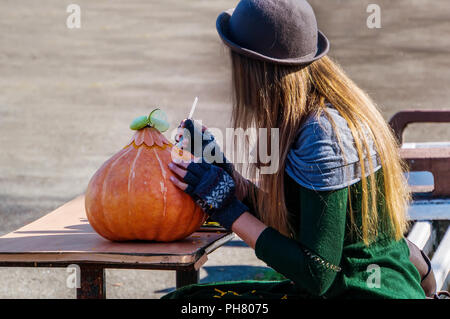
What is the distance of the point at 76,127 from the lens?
8.12 m

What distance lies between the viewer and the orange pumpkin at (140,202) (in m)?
2.23

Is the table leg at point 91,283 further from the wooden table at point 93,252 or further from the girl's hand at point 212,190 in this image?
the girl's hand at point 212,190

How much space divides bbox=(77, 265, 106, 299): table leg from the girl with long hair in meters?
0.27

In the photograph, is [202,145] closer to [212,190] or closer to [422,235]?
[212,190]

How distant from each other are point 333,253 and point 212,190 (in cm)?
43

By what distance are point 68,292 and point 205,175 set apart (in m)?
2.50

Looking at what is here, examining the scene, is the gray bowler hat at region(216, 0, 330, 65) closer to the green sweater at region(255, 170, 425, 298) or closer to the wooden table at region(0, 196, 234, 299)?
the green sweater at region(255, 170, 425, 298)

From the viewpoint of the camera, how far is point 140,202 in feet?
7.33

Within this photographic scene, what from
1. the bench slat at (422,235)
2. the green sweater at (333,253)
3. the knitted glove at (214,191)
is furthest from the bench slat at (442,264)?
the knitted glove at (214,191)

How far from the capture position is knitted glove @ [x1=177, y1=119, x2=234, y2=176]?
2.35 m

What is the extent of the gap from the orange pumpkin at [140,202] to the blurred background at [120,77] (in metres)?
2.18

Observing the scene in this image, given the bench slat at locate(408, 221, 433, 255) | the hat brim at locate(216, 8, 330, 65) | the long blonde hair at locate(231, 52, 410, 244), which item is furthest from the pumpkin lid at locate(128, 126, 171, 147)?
the bench slat at locate(408, 221, 433, 255)

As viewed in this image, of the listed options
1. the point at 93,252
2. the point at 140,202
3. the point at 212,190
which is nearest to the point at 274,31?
the point at 212,190

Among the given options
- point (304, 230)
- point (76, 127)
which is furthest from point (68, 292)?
point (76, 127)
